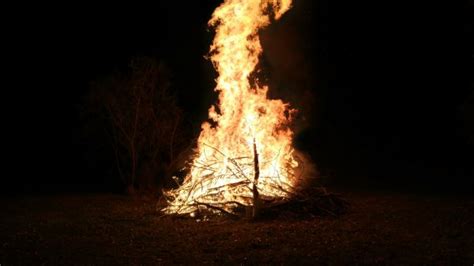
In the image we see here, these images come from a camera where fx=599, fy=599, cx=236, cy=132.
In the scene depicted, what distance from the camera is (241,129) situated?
11055 mm

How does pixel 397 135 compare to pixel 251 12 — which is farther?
pixel 397 135

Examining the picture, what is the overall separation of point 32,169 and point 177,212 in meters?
11.9

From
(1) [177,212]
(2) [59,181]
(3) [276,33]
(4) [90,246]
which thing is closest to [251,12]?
(1) [177,212]

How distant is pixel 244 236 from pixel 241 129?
2.38 meters

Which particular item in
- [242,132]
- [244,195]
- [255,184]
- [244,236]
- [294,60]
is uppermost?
[294,60]

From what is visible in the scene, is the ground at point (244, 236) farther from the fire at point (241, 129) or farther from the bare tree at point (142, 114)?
the bare tree at point (142, 114)

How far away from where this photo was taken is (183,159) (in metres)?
15.8

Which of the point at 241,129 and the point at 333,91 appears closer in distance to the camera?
the point at 241,129

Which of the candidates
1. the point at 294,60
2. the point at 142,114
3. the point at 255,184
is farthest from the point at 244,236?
the point at 294,60

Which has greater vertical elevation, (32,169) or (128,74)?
(128,74)

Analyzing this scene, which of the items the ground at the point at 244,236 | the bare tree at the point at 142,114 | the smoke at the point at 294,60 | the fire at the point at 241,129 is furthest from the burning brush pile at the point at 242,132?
the smoke at the point at 294,60

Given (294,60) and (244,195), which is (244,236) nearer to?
(244,195)

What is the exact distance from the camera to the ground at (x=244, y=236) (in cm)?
798

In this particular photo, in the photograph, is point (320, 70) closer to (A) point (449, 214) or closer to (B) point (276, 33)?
(B) point (276, 33)
